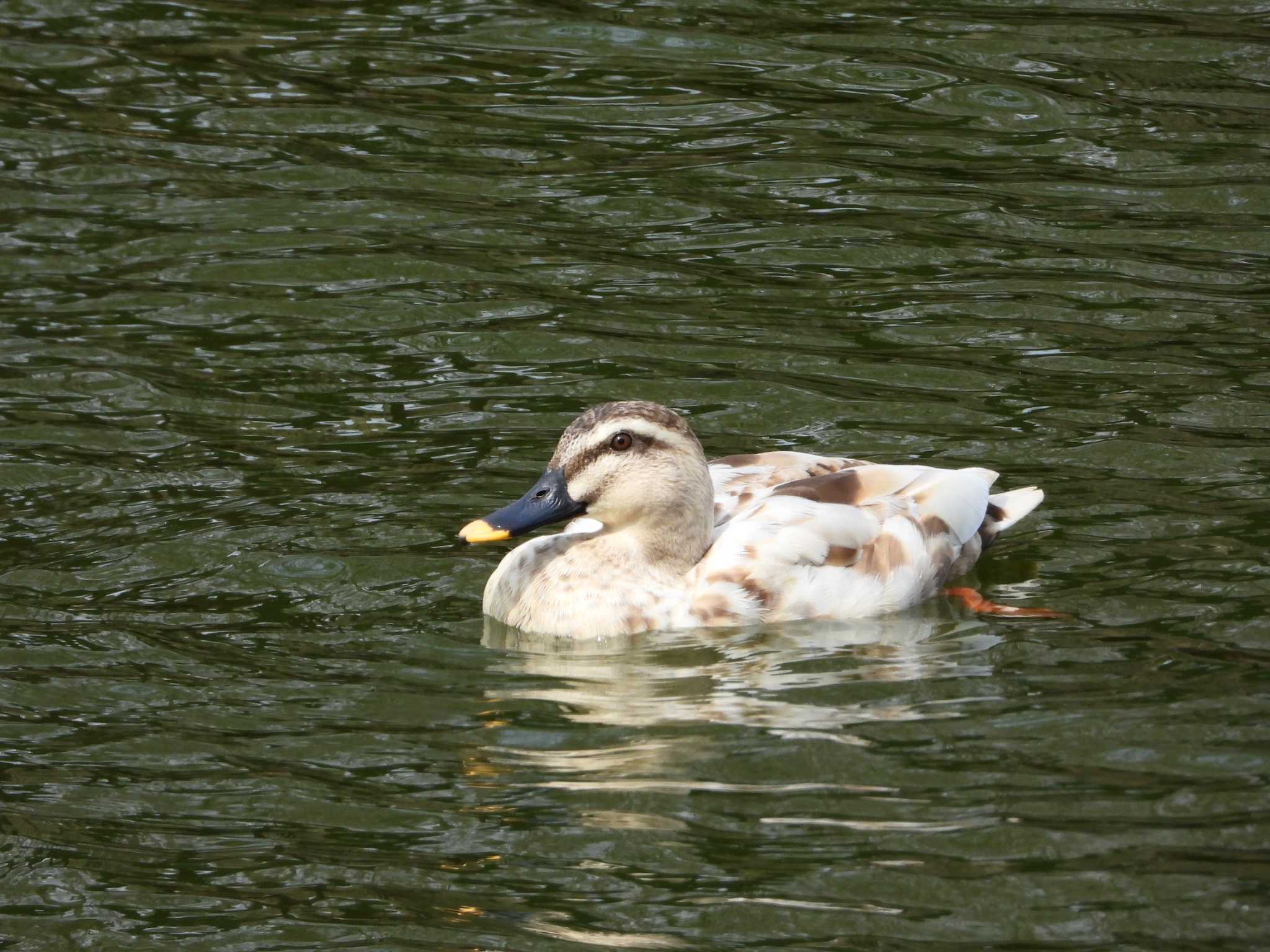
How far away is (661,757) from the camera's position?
715 cm

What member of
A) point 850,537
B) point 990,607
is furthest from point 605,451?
point 990,607

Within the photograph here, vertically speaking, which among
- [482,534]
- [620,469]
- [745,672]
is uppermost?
[620,469]

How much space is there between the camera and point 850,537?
28.1ft

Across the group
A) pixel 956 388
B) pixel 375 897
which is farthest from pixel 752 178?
pixel 375 897

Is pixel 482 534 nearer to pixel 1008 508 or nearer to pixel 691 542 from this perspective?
pixel 691 542

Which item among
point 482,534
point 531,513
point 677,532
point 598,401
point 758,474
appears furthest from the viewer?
point 598,401

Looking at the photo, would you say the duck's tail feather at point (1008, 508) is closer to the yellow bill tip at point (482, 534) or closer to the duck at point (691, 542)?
the duck at point (691, 542)

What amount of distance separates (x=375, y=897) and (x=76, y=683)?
2182mm

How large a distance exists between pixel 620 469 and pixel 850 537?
985mm

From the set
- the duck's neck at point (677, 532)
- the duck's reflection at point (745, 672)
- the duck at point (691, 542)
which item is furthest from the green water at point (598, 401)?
the duck's neck at point (677, 532)

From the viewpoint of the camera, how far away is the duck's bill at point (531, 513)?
8.36 m

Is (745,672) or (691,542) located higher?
→ (691,542)

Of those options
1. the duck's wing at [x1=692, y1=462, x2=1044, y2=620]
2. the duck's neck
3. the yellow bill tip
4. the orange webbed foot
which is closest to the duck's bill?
the yellow bill tip

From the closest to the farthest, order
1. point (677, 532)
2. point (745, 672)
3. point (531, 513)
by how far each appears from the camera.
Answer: point (745, 672)
point (531, 513)
point (677, 532)
